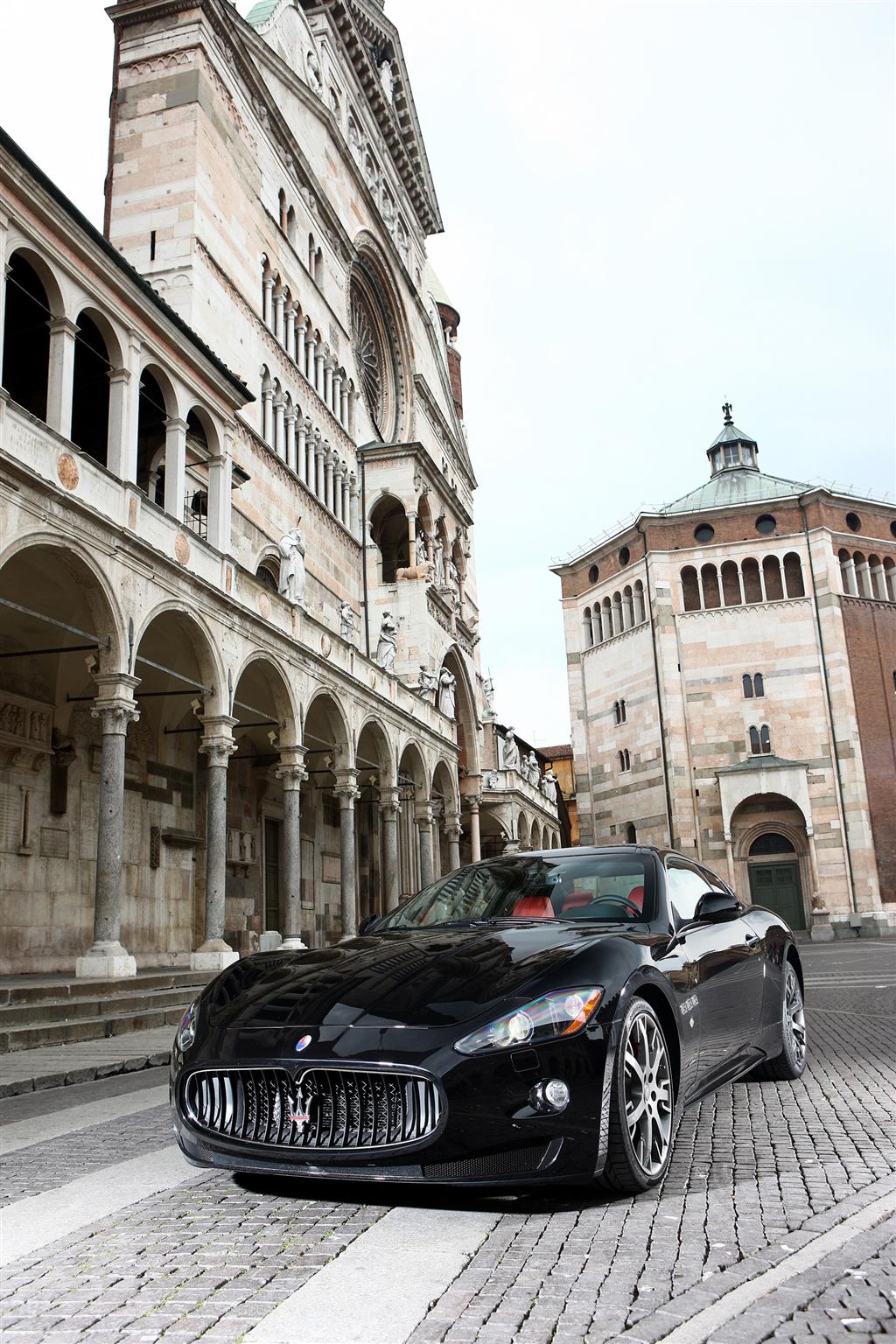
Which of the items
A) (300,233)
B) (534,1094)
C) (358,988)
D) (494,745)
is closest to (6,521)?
(358,988)

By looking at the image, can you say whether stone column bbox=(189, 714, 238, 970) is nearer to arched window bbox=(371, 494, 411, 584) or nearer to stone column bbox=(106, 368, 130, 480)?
stone column bbox=(106, 368, 130, 480)

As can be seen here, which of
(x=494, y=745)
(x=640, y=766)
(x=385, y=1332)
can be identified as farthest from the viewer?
(x=640, y=766)

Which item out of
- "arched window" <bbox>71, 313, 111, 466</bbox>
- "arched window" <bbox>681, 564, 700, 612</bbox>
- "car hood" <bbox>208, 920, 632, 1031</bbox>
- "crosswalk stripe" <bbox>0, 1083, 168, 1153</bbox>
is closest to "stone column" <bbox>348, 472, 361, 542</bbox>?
Answer: "arched window" <bbox>71, 313, 111, 466</bbox>

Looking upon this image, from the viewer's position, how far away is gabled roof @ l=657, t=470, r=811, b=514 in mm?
50656

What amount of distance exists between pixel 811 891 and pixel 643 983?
43551 mm

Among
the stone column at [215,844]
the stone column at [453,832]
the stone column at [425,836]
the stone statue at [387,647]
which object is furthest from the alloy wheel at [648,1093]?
the stone column at [453,832]

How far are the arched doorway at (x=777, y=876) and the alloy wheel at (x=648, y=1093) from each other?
43228mm

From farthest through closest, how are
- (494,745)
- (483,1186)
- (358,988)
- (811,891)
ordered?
(811,891), (494,745), (358,988), (483,1186)

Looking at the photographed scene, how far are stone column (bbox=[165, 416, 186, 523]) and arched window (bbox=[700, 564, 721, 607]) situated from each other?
36.7 m

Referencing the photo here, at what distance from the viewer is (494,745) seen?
41.1 m

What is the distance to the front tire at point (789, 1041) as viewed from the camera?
239 inches

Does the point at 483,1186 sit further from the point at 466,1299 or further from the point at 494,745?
the point at 494,745

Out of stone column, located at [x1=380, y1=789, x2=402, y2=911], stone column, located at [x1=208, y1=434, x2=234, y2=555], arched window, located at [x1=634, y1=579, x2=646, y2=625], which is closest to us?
stone column, located at [x1=208, y1=434, x2=234, y2=555]

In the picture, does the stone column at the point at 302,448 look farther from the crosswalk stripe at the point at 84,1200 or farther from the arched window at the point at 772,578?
the arched window at the point at 772,578
